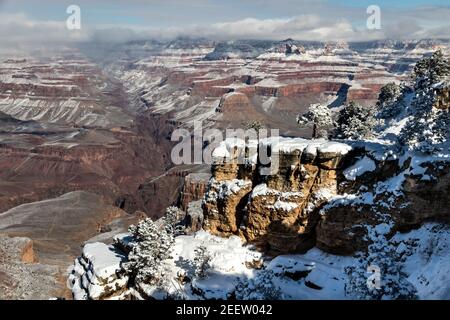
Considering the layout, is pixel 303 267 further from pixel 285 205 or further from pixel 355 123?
pixel 355 123

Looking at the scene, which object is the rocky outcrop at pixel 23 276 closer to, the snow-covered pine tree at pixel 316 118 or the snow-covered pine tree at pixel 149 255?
the snow-covered pine tree at pixel 149 255

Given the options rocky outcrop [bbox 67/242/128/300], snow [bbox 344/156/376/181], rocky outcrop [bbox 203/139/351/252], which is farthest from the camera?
rocky outcrop [bbox 67/242/128/300]

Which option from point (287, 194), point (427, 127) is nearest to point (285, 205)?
point (287, 194)

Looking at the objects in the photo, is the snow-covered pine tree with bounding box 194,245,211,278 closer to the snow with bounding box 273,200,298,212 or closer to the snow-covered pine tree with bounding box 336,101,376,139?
the snow with bounding box 273,200,298,212

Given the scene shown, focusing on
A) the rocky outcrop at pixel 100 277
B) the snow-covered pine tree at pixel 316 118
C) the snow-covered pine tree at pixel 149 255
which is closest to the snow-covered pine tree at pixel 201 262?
the snow-covered pine tree at pixel 149 255

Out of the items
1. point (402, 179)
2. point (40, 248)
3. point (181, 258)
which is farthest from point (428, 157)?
point (40, 248)

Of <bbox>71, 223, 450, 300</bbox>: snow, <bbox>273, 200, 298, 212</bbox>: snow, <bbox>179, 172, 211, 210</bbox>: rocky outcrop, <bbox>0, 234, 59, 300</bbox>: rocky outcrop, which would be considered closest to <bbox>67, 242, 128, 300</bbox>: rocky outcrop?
<bbox>71, 223, 450, 300</bbox>: snow

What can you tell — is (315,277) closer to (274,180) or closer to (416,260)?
(416,260)
